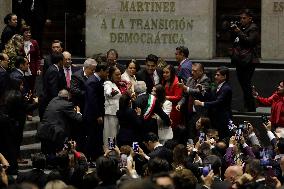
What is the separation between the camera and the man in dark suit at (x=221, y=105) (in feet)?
68.3

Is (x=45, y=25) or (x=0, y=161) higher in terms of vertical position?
(x=45, y=25)

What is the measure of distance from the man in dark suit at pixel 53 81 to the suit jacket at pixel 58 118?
1.16 m

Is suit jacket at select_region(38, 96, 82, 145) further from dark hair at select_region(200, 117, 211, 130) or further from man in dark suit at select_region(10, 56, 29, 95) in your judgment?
dark hair at select_region(200, 117, 211, 130)

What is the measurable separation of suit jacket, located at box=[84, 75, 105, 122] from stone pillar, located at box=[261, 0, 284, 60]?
650cm

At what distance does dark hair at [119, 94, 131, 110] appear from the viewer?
62.7 feet

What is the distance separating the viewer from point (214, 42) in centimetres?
2619

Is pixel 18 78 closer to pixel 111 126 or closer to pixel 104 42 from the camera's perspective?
pixel 111 126

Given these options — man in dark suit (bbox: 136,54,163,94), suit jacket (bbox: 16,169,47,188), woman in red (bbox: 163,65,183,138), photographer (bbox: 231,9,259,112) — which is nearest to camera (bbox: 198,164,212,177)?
suit jacket (bbox: 16,169,47,188)

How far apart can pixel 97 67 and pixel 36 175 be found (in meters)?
5.71

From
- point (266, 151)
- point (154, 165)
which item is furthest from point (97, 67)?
point (154, 165)

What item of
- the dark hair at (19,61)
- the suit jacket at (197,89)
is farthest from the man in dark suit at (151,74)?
the dark hair at (19,61)

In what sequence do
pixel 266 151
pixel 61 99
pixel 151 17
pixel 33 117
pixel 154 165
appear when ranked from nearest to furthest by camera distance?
pixel 154 165 < pixel 266 151 < pixel 61 99 < pixel 33 117 < pixel 151 17

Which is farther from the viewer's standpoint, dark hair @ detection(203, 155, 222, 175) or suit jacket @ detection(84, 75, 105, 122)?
suit jacket @ detection(84, 75, 105, 122)

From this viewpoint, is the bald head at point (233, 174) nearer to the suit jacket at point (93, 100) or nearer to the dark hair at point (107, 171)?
the dark hair at point (107, 171)
